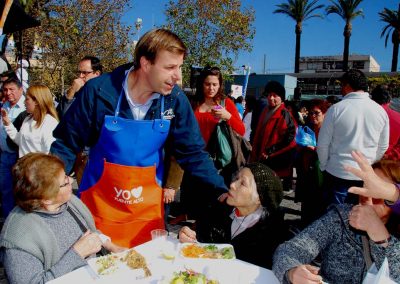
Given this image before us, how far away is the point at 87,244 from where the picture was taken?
6.30 feet

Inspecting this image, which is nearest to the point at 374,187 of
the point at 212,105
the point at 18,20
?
the point at 212,105

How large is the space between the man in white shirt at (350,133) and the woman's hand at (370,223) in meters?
1.66

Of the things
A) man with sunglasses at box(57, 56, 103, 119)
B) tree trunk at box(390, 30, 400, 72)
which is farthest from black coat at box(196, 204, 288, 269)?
tree trunk at box(390, 30, 400, 72)

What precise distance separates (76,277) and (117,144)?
71cm

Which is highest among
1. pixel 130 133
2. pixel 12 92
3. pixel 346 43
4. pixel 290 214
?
pixel 346 43

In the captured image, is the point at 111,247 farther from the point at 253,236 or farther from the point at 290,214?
the point at 290,214

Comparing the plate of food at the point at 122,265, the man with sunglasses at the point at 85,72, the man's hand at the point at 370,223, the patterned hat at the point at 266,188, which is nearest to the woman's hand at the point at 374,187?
the man's hand at the point at 370,223

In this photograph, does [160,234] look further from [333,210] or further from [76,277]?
[333,210]

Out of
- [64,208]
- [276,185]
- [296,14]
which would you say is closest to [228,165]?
[276,185]

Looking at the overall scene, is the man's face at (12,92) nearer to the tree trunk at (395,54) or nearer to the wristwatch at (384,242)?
the wristwatch at (384,242)

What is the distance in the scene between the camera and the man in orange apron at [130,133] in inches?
78.5

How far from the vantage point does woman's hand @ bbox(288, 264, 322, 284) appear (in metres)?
1.62

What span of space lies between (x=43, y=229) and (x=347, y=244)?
1608 millimetres

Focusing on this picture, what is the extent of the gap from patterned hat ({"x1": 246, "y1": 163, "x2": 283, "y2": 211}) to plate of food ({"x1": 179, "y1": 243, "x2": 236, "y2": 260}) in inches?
20.8
